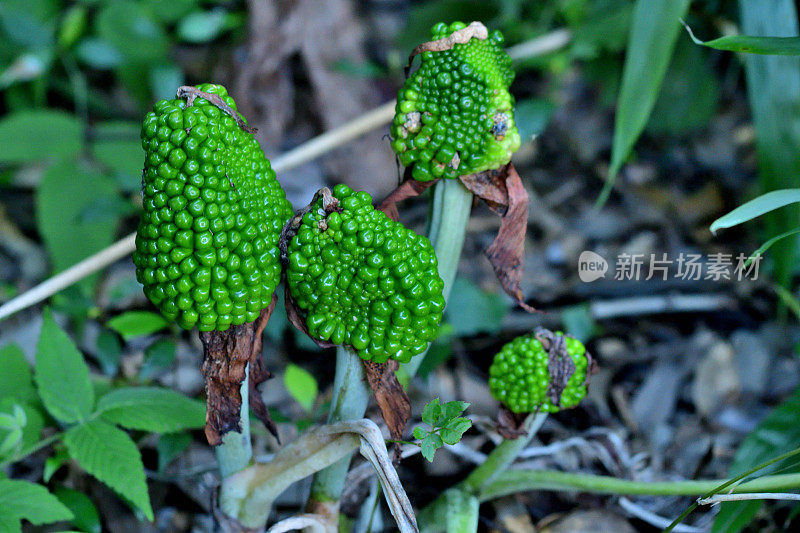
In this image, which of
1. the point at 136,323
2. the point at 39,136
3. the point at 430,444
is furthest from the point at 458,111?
the point at 39,136

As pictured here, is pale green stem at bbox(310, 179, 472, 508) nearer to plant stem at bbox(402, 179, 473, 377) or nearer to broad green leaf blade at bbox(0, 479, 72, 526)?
plant stem at bbox(402, 179, 473, 377)

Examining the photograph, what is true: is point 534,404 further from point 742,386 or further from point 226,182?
point 742,386

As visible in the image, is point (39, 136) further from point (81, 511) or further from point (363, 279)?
point (363, 279)

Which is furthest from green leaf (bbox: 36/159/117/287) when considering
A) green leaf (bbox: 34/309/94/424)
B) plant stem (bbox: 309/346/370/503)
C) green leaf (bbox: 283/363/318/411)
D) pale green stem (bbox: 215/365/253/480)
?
plant stem (bbox: 309/346/370/503)

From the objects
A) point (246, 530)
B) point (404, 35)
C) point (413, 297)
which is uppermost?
point (404, 35)

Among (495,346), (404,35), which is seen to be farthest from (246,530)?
(404,35)

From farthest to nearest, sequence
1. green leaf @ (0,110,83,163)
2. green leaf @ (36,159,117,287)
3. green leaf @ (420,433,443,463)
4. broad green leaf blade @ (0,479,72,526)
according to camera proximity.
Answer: green leaf @ (0,110,83,163) → green leaf @ (36,159,117,287) → broad green leaf blade @ (0,479,72,526) → green leaf @ (420,433,443,463)
